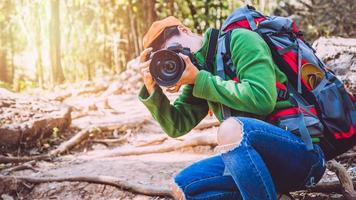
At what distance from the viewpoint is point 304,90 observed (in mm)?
2473

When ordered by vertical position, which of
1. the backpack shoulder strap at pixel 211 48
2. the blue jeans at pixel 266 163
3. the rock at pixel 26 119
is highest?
the backpack shoulder strap at pixel 211 48

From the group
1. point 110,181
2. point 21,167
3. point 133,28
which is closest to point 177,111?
point 110,181

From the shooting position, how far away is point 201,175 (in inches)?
111

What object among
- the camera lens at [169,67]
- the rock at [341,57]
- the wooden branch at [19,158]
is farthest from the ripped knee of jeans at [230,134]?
the wooden branch at [19,158]

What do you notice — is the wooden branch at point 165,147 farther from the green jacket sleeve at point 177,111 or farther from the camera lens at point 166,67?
the camera lens at point 166,67

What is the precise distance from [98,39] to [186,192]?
1939cm

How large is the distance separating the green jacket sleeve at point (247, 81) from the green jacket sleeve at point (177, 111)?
1.22ft

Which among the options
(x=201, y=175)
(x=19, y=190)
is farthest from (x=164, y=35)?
(x=19, y=190)

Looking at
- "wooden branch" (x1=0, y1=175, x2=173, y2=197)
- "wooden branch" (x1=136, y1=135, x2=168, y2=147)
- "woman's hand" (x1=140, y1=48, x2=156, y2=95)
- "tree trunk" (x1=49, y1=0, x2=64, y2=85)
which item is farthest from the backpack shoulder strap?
"tree trunk" (x1=49, y1=0, x2=64, y2=85)

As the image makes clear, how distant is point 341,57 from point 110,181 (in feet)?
8.34

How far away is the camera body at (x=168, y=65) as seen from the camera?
2.47m

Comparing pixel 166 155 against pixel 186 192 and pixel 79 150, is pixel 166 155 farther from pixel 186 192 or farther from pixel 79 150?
pixel 186 192

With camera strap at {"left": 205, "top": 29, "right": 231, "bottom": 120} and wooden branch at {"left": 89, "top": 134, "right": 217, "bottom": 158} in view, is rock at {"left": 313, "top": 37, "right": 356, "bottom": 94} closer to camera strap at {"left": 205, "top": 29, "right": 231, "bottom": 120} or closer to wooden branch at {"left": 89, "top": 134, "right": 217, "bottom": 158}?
wooden branch at {"left": 89, "top": 134, "right": 217, "bottom": 158}

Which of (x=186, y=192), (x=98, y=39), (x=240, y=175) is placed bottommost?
(x=98, y=39)
